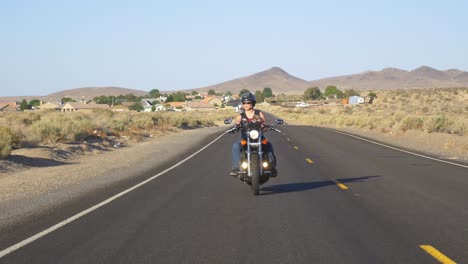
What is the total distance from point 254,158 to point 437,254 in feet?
18.0

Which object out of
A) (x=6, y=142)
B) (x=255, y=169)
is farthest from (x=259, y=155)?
(x=6, y=142)

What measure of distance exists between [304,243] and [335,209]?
3.02 m

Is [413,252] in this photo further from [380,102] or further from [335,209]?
[380,102]

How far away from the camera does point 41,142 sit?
28.3 meters

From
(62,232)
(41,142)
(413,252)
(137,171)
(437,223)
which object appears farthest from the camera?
(41,142)

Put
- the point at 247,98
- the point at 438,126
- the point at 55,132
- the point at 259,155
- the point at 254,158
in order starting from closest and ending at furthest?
the point at 254,158 → the point at 259,155 → the point at 247,98 → the point at 55,132 → the point at 438,126

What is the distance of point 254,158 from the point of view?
12508 mm

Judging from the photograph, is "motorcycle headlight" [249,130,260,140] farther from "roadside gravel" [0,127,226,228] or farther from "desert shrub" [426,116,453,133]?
"desert shrub" [426,116,453,133]

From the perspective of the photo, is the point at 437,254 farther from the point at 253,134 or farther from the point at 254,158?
the point at 253,134

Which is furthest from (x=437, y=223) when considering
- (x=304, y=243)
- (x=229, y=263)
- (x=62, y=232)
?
(x=62, y=232)

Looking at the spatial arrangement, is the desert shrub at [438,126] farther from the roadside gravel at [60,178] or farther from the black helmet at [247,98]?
the black helmet at [247,98]

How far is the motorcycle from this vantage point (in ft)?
41.2

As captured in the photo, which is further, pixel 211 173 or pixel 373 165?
pixel 373 165

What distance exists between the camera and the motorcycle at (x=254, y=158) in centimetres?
1257
